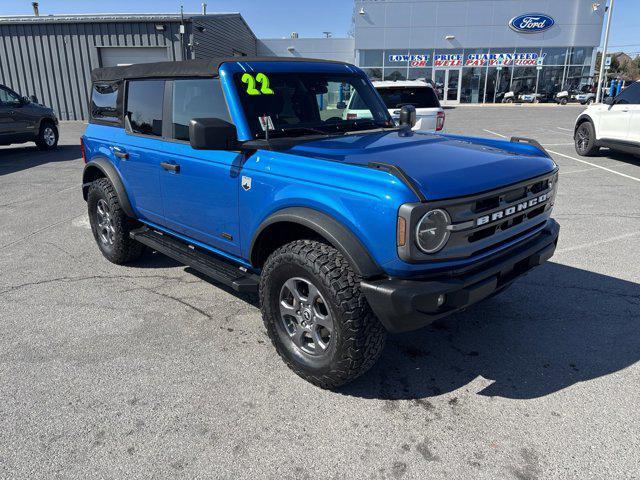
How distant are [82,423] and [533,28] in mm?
38636

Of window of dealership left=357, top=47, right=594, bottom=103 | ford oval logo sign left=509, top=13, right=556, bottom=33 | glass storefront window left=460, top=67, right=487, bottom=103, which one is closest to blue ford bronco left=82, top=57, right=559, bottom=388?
window of dealership left=357, top=47, right=594, bottom=103

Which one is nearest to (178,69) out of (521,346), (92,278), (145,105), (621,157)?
(145,105)

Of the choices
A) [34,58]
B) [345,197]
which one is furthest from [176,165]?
[34,58]

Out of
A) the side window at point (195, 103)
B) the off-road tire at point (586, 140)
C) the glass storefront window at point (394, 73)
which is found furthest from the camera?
the glass storefront window at point (394, 73)

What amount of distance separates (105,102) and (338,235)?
365 cm

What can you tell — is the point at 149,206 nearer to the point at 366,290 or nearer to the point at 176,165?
the point at 176,165

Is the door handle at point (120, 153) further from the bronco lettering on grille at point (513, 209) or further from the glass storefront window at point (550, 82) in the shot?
the glass storefront window at point (550, 82)

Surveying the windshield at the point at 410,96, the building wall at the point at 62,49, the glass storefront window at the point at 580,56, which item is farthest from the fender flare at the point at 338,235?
the glass storefront window at the point at 580,56

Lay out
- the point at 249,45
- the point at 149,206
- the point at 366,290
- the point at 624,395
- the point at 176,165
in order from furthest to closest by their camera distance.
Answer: the point at 249,45 → the point at 149,206 → the point at 176,165 → the point at 624,395 → the point at 366,290

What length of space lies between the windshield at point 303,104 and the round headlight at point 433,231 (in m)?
1.42

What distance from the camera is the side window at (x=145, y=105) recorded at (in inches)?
167

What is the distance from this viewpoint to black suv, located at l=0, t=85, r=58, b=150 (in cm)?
1244

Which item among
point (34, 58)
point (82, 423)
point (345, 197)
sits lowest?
point (82, 423)

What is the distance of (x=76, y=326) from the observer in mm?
3881
